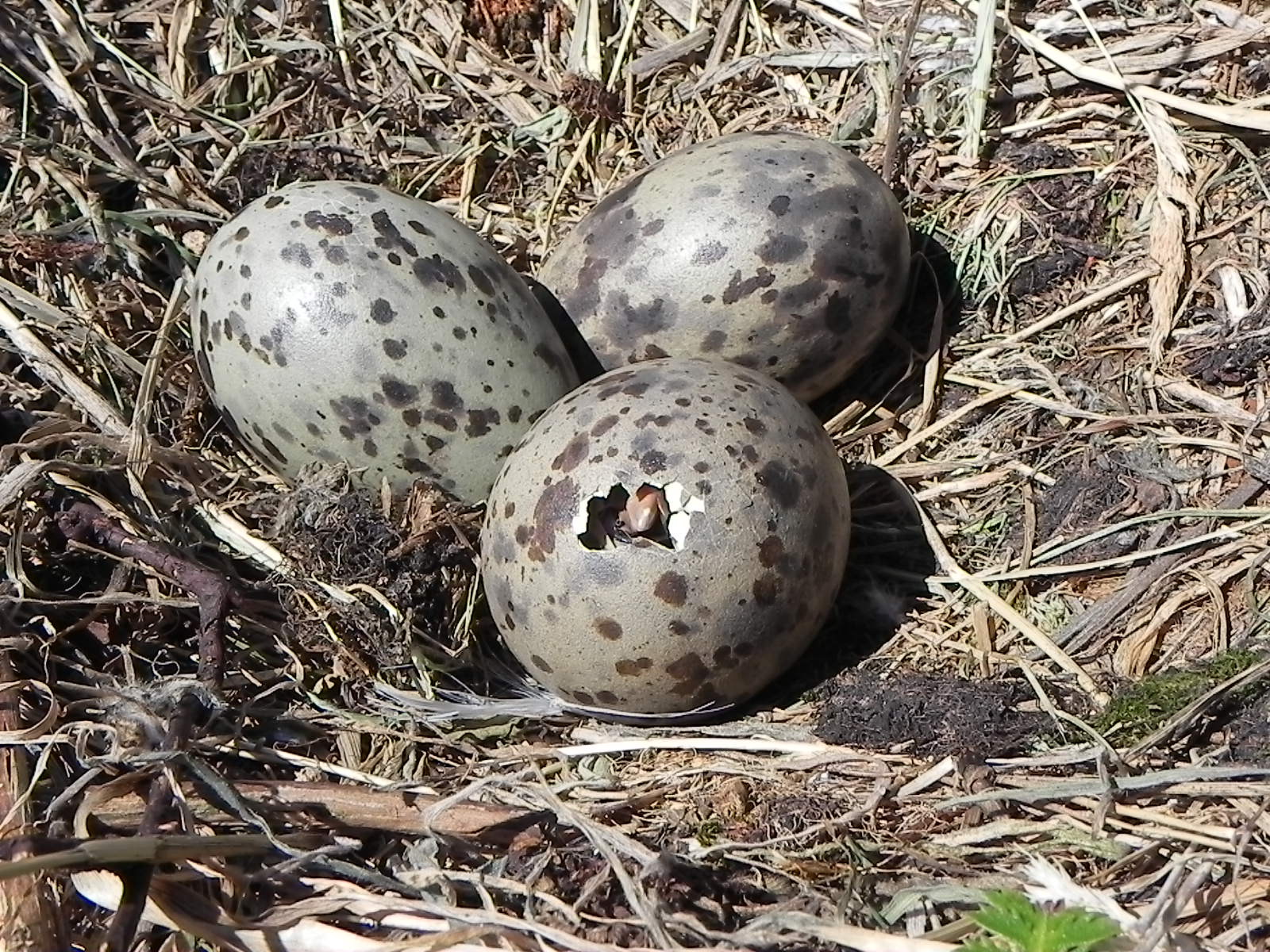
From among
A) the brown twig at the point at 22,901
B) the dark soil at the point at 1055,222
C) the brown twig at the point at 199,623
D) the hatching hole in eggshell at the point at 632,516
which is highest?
the dark soil at the point at 1055,222

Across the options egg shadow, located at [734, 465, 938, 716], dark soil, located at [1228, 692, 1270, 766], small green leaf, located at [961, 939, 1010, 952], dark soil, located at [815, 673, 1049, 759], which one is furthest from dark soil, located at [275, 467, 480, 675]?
dark soil, located at [1228, 692, 1270, 766]

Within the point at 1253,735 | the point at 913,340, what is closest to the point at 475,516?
the point at 913,340

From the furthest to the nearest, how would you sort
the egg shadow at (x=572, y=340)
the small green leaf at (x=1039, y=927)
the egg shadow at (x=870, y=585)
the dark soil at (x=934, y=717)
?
the egg shadow at (x=572, y=340) → the egg shadow at (x=870, y=585) → the dark soil at (x=934, y=717) → the small green leaf at (x=1039, y=927)

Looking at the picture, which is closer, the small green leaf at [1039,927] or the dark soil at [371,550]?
the small green leaf at [1039,927]

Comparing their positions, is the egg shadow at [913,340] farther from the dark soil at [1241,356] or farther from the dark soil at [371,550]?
the dark soil at [371,550]

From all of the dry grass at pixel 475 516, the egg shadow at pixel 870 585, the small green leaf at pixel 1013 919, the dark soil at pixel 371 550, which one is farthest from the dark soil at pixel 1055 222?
the small green leaf at pixel 1013 919

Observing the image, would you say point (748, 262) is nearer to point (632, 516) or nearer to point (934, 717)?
point (632, 516)

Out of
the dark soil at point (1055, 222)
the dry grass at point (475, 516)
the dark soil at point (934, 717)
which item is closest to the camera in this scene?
the dry grass at point (475, 516)
